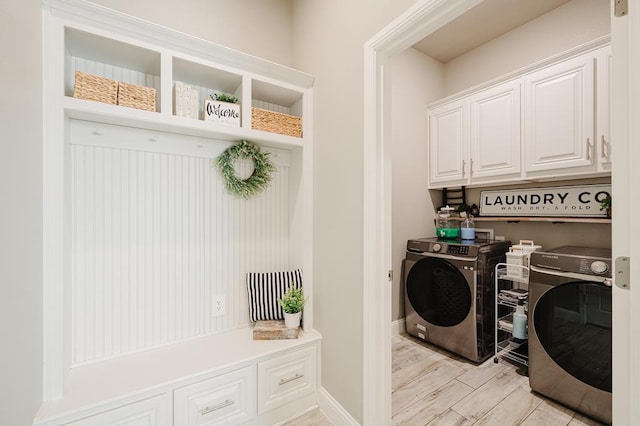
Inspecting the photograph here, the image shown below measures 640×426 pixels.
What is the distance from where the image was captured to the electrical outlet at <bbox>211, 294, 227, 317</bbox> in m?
1.82

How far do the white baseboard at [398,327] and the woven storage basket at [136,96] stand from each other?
269 cm

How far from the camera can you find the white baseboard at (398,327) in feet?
9.07

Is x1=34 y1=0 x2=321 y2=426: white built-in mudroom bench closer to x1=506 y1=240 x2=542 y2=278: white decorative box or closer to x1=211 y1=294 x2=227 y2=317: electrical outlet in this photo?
x1=211 y1=294 x2=227 y2=317: electrical outlet

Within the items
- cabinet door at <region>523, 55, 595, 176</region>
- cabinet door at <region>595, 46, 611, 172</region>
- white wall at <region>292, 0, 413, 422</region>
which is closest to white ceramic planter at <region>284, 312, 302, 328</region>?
white wall at <region>292, 0, 413, 422</region>

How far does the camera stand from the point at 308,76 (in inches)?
72.1

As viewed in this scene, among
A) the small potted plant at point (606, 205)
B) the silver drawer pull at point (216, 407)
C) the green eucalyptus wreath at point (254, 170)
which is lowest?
the silver drawer pull at point (216, 407)

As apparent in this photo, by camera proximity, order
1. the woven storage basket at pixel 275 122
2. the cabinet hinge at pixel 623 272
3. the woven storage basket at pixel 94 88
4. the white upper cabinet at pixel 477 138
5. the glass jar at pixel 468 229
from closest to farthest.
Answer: the cabinet hinge at pixel 623 272, the woven storage basket at pixel 94 88, the woven storage basket at pixel 275 122, the white upper cabinet at pixel 477 138, the glass jar at pixel 468 229

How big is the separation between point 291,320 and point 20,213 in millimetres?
1384

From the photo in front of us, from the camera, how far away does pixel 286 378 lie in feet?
5.41

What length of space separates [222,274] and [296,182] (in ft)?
2.67

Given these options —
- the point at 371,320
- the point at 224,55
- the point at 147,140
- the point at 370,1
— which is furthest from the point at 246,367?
the point at 370,1

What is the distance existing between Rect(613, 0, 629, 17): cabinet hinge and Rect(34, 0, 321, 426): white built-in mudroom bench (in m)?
1.44

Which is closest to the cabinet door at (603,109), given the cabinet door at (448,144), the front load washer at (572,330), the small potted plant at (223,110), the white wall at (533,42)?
the white wall at (533,42)

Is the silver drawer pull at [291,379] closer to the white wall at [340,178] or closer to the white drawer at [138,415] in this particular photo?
the white wall at [340,178]
